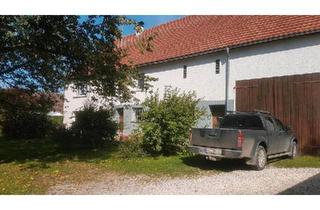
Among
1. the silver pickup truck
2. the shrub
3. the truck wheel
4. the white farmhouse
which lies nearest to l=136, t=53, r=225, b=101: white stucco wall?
the white farmhouse

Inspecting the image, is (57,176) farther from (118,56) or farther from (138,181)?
(118,56)

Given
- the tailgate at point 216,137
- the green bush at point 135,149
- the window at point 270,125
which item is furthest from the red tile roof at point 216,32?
the window at point 270,125

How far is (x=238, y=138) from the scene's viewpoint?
461 inches

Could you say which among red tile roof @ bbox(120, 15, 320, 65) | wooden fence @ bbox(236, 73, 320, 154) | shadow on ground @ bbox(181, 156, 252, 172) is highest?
red tile roof @ bbox(120, 15, 320, 65)

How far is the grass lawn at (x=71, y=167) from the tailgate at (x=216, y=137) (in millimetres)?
806

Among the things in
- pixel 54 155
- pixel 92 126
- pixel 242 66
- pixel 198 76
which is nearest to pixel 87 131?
pixel 92 126

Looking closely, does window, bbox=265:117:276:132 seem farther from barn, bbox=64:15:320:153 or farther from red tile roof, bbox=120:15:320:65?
red tile roof, bbox=120:15:320:65

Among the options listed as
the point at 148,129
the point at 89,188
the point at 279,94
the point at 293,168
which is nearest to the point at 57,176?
the point at 89,188

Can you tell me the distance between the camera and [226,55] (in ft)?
62.5

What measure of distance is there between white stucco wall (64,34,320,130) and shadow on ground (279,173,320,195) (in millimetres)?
6599

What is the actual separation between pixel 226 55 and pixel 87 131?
308 inches

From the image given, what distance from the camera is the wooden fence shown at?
15.0m

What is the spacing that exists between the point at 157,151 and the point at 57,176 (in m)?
5.19

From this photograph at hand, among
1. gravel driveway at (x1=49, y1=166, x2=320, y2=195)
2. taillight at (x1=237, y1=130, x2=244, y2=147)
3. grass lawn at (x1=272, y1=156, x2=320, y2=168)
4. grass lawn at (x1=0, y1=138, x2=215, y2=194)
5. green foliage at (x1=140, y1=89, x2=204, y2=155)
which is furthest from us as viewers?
green foliage at (x1=140, y1=89, x2=204, y2=155)
